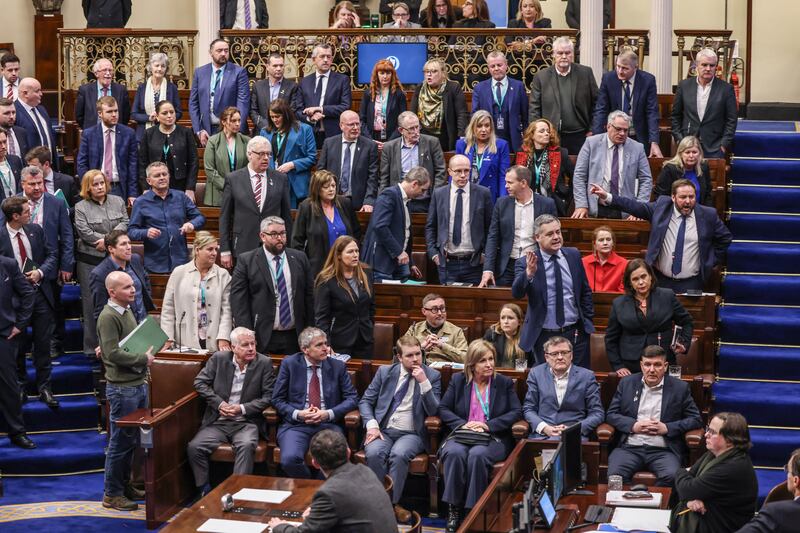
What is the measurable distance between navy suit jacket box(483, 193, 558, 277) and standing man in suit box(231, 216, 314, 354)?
131 centimetres

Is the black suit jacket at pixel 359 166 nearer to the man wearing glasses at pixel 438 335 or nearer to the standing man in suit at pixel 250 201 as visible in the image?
the standing man in suit at pixel 250 201

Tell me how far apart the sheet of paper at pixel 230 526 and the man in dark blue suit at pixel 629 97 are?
551 cm

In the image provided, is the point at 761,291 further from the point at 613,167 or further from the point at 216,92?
the point at 216,92

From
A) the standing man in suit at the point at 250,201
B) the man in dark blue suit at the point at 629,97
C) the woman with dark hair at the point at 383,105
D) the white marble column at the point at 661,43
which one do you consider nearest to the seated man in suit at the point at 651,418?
the standing man in suit at the point at 250,201

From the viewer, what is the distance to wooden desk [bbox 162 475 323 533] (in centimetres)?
676

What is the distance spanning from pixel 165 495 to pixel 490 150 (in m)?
3.71

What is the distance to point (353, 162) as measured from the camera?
10.6 m

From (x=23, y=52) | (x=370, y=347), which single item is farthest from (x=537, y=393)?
(x=23, y=52)

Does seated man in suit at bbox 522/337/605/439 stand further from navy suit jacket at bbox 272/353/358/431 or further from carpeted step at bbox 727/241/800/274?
carpeted step at bbox 727/241/800/274

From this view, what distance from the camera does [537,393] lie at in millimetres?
8328

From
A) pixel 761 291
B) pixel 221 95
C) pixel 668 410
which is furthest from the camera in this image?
pixel 221 95

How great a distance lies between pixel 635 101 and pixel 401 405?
13.1ft

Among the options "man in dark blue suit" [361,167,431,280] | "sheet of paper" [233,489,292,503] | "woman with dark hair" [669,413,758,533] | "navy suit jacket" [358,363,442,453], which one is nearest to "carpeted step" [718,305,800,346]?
"man in dark blue suit" [361,167,431,280]

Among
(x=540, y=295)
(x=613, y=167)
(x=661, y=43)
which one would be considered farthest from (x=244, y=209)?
(x=661, y=43)
